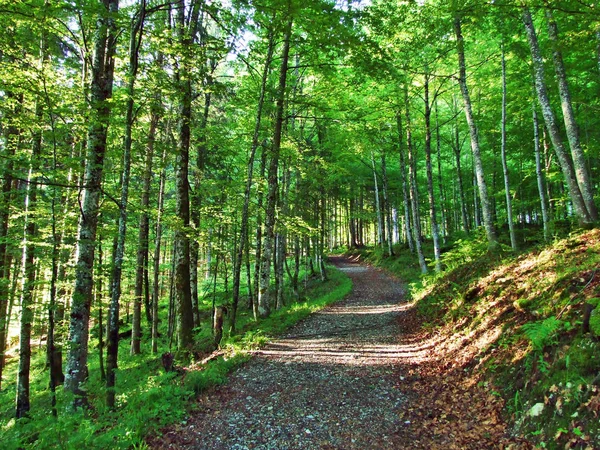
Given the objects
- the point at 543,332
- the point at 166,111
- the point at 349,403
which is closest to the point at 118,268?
the point at 349,403

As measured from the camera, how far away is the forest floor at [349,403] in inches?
161

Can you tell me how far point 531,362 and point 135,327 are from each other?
1245 centimetres

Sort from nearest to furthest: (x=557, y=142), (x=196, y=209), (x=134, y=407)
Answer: (x=134, y=407)
(x=557, y=142)
(x=196, y=209)

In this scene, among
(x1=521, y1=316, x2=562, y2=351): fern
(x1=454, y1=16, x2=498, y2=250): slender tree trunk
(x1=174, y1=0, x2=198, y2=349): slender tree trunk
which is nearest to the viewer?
(x1=521, y1=316, x2=562, y2=351): fern

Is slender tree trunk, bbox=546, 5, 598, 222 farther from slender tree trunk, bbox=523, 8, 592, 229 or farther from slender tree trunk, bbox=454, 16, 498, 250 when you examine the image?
slender tree trunk, bbox=454, 16, 498, 250

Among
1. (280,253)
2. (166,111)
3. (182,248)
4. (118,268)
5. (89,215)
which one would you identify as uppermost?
(166,111)

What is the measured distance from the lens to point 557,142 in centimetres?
792

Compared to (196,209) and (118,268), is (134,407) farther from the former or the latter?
(196,209)

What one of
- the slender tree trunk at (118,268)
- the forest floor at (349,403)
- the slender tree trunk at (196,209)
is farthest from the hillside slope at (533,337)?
the slender tree trunk at (196,209)

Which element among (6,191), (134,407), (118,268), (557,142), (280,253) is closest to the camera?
(134,407)

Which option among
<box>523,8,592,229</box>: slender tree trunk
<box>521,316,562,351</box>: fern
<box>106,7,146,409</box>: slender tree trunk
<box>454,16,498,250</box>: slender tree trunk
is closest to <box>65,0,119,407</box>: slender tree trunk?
<box>106,7,146,409</box>: slender tree trunk

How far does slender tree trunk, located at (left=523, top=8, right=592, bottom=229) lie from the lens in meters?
7.60

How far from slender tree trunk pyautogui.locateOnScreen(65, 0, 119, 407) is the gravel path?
271 cm

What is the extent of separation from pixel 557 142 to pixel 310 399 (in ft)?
27.4
